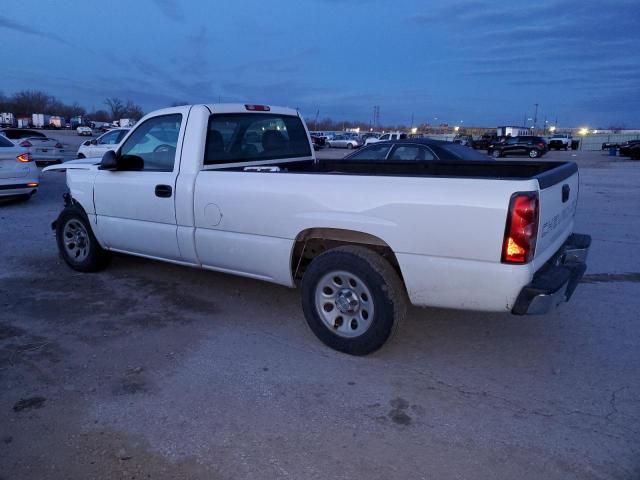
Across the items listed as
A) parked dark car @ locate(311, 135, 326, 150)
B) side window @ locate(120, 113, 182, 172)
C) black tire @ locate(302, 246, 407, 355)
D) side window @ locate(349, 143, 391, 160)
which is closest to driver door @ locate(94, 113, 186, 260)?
side window @ locate(120, 113, 182, 172)

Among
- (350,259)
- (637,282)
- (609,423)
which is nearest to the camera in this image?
(609,423)

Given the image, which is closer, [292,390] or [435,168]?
[292,390]

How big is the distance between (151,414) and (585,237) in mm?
3952

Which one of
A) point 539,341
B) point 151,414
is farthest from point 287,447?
point 539,341

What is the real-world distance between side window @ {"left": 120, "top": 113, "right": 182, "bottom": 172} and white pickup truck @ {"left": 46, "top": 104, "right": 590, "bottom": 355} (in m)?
0.02

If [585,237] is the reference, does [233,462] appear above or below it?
below

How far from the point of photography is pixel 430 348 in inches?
163

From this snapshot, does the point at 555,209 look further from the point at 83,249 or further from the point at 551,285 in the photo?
the point at 83,249

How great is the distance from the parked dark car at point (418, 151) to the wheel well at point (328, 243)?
214 inches

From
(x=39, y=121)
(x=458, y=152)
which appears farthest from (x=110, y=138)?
(x=39, y=121)

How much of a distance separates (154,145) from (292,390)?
307 cm

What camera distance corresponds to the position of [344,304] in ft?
12.9

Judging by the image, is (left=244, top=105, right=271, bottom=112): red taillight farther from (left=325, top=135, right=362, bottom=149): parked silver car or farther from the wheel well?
(left=325, top=135, right=362, bottom=149): parked silver car

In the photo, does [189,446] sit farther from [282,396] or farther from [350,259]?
[350,259]
